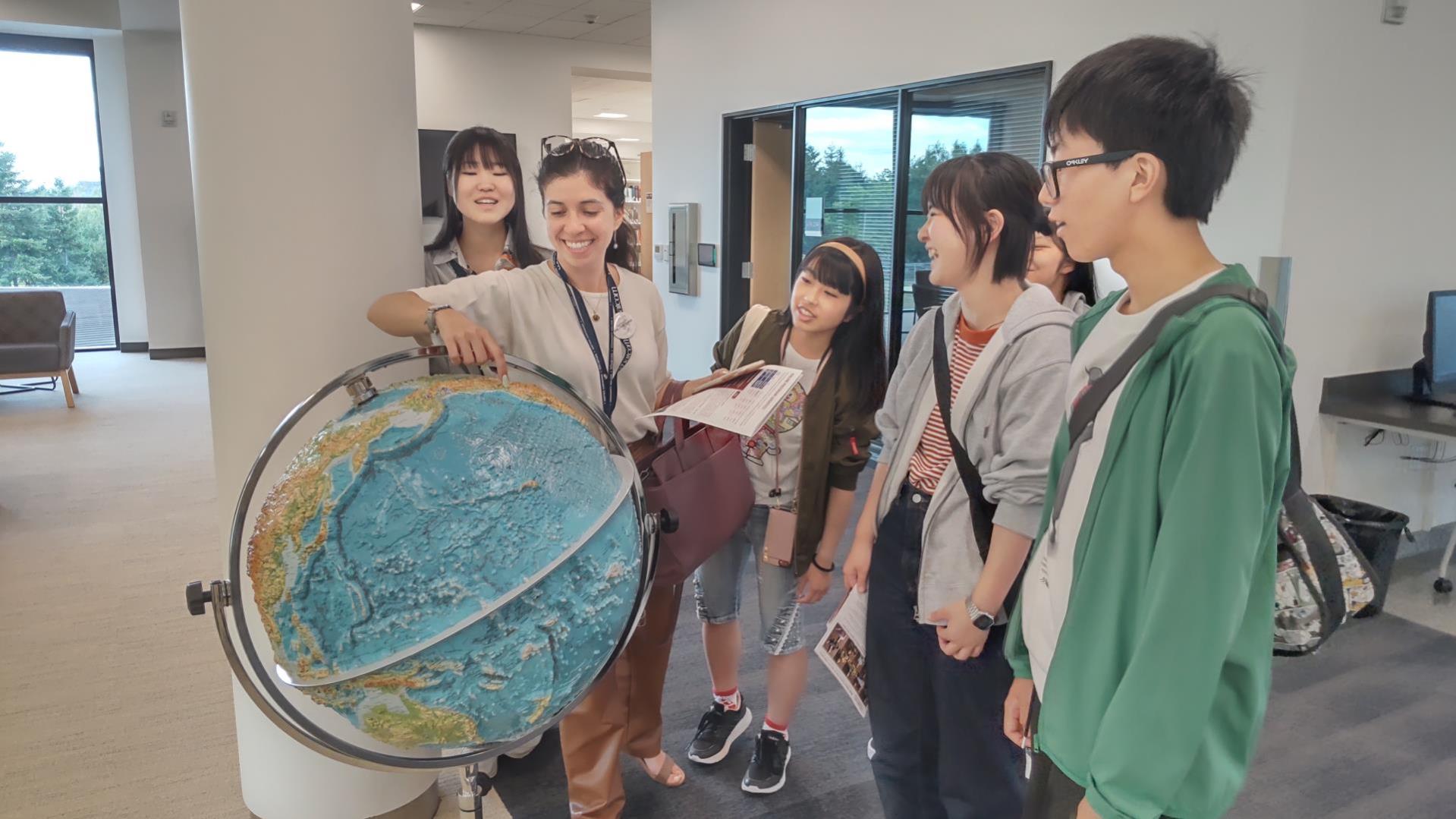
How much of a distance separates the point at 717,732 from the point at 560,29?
27.3ft

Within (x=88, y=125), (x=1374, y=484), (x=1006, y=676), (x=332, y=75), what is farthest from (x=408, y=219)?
(x=88, y=125)

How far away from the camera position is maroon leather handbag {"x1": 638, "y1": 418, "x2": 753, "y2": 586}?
5.71 ft

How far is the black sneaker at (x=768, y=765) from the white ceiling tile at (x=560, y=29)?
7.99 m

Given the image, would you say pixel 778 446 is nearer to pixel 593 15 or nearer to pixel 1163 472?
pixel 1163 472

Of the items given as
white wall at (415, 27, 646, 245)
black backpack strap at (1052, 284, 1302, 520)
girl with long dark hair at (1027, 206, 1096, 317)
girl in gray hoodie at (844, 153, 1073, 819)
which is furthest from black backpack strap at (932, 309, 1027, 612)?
white wall at (415, 27, 646, 245)

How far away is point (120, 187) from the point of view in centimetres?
1028

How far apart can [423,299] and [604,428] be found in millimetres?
484

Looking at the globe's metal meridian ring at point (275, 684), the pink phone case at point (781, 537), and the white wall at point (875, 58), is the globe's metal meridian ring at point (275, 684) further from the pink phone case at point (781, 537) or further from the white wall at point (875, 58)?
the white wall at point (875, 58)

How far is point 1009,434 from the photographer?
5.41ft

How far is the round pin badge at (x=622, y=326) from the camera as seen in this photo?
1.88 metres

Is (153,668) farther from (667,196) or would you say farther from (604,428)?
(667,196)

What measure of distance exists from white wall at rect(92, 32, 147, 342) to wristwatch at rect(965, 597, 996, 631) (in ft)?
36.3

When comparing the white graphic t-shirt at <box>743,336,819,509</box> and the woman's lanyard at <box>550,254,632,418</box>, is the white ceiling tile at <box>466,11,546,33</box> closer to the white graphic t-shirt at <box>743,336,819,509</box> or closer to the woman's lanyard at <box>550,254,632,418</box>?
the white graphic t-shirt at <box>743,336,819,509</box>

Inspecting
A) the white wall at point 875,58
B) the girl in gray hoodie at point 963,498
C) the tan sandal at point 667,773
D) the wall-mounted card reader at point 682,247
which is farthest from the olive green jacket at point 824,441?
the wall-mounted card reader at point 682,247
